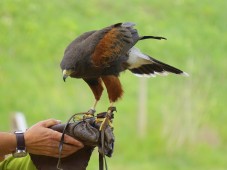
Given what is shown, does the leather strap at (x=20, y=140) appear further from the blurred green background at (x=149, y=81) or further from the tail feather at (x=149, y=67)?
the blurred green background at (x=149, y=81)

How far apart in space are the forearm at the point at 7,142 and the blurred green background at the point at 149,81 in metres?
3.75

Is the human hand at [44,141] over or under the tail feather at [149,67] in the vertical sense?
under

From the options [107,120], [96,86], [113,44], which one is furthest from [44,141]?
[113,44]

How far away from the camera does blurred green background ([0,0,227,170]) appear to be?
5.58m

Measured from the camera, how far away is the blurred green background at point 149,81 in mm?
5578

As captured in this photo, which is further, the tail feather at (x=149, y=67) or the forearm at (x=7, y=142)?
the tail feather at (x=149, y=67)

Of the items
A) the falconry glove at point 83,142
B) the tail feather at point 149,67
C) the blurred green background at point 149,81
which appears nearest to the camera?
the falconry glove at point 83,142

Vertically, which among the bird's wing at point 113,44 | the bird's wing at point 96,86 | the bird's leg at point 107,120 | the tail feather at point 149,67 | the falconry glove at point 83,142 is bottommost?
the falconry glove at point 83,142

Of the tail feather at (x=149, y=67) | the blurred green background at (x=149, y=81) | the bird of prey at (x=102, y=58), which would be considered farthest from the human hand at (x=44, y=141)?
the blurred green background at (x=149, y=81)

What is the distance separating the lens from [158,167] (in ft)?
20.5

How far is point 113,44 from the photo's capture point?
2045 mm

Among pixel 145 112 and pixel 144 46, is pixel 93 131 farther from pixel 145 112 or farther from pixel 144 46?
pixel 145 112

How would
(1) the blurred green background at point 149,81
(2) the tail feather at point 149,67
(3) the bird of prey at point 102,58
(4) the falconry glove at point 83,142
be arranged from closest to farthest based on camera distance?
(4) the falconry glove at point 83,142, (3) the bird of prey at point 102,58, (2) the tail feather at point 149,67, (1) the blurred green background at point 149,81

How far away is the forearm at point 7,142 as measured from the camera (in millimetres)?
1545
